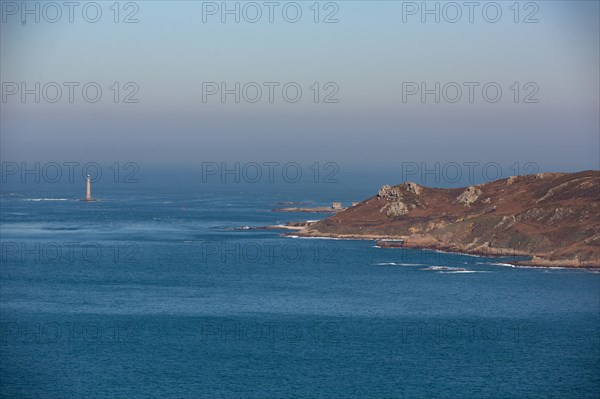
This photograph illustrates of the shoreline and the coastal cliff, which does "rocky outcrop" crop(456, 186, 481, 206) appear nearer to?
the coastal cliff

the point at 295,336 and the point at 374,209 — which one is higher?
the point at 374,209

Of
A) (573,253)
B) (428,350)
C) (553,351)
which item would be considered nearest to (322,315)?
(428,350)

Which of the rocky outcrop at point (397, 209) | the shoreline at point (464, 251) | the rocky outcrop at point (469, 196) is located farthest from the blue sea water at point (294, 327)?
the rocky outcrop at point (397, 209)

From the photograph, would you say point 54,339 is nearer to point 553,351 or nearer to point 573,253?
point 553,351

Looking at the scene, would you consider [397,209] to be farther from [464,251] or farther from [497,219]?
[464,251]

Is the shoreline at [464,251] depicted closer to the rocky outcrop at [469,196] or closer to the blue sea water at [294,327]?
the blue sea water at [294,327]
